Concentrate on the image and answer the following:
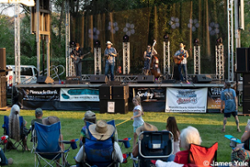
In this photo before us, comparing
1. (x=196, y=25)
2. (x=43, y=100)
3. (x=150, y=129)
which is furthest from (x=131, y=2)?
(x=150, y=129)

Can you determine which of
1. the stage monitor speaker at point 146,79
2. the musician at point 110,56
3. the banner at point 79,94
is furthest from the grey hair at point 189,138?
the musician at point 110,56

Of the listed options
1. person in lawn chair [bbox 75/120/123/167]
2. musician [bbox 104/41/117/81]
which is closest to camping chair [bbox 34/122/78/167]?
person in lawn chair [bbox 75/120/123/167]

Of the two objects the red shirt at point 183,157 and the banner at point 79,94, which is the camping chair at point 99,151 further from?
the banner at point 79,94

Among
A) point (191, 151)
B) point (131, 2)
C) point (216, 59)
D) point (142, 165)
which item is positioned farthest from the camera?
point (131, 2)

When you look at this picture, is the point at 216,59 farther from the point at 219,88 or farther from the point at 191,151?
the point at 191,151

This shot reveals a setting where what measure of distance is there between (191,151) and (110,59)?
38.3 ft

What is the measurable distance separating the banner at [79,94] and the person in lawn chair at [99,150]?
9.01 meters

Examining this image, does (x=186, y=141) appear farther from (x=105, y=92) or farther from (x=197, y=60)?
(x=197, y=60)

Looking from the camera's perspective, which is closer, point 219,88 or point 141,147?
point 141,147

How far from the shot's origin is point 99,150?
169 inches

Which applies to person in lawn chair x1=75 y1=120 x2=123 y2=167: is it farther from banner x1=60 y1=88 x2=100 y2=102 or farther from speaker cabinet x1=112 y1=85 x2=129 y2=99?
banner x1=60 y1=88 x2=100 y2=102

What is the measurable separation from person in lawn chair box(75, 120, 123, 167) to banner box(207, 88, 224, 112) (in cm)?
879

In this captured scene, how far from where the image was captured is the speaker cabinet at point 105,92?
1251 centimetres

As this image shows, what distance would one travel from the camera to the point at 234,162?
3.72 metres
